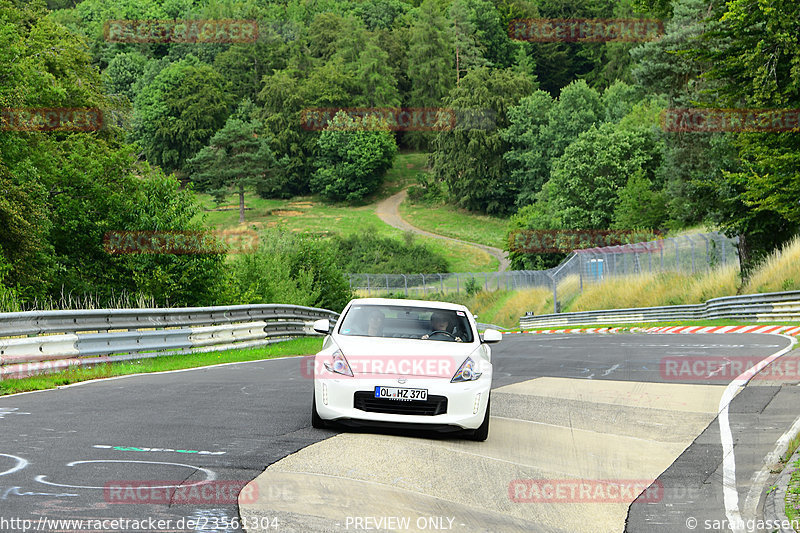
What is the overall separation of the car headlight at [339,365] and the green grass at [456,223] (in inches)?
3694

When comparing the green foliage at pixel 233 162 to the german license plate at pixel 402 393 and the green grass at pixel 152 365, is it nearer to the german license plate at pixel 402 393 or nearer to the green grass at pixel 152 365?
the green grass at pixel 152 365

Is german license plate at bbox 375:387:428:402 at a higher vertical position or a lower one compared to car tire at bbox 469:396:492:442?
higher

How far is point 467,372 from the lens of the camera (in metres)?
9.34

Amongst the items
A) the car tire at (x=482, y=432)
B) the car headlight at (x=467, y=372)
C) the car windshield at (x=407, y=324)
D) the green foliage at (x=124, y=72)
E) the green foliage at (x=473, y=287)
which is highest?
the green foliage at (x=124, y=72)

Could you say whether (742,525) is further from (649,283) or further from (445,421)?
(649,283)

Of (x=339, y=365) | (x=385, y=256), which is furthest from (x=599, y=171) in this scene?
(x=339, y=365)

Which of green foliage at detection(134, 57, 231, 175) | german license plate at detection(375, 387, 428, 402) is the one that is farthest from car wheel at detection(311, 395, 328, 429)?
green foliage at detection(134, 57, 231, 175)

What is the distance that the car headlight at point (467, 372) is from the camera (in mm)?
9242

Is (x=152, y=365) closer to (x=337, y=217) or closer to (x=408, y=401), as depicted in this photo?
(x=408, y=401)

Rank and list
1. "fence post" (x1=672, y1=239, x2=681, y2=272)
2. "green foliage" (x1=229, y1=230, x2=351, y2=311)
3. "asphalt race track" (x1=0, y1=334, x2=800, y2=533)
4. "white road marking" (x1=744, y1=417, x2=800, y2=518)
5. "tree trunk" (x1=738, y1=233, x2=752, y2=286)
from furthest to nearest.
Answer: "fence post" (x1=672, y1=239, x2=681, y2=272) → "green foliage" (x1=229, y1=230, x2=351, y2=311) → "tree trunk" (x1=738, y1=233, x2=752, y2=286) → "white road marking" (x1=744, y1=417, x2=800, y2=518) → "asphalt race track" (x1=0, y1=334, x2=800, y2=533)

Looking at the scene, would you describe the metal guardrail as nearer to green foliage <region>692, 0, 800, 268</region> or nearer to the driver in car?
green foliage <region>692, 0, 800, 268</region>

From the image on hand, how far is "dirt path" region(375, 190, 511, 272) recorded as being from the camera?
97.7m

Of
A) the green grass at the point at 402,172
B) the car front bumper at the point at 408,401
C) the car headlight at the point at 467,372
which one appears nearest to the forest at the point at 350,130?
the green grass at the point at 402,172

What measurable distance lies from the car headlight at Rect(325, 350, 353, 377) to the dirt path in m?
79.9
